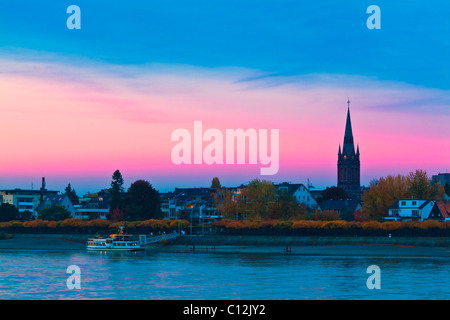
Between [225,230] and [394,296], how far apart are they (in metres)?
92.2

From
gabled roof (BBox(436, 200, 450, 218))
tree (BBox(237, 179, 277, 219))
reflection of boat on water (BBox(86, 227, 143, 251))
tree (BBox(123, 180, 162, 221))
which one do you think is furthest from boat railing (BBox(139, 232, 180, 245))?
Result: gabled roof (BBox(436, 200, 450, 218))

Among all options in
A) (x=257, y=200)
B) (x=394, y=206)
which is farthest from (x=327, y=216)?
(x=257, y=200)

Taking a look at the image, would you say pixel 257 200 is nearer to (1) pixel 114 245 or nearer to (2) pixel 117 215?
(1) pixel 114 245

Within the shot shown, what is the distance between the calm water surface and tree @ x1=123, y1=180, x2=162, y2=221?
76497mm

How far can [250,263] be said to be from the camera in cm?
9375

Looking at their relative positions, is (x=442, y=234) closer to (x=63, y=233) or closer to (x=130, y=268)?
(x=130, y=268)

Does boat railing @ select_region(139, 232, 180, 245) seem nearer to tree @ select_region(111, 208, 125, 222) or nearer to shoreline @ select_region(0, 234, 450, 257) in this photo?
shoreline @ select_region(0, 234, 450, 257)

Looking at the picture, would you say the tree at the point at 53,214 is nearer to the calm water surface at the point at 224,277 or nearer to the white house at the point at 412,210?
the calm water surface at the point at 224,277

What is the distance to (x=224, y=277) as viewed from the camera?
250ft

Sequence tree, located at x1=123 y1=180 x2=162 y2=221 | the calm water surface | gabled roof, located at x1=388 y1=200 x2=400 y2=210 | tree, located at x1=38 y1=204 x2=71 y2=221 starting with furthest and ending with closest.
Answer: tree, located at x1=38 y1=204 x2=71 y2=221 → tree, located at x1=123 y1=180 x2=162 y2=221 → gabled roof, located at x1=388 y1=200 x2=400 y2=210 → the calm water surface

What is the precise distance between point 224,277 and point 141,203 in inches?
4546

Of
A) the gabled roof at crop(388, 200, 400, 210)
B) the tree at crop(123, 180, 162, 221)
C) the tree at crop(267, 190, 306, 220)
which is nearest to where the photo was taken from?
the gabled roof at crop(388, 200, 400, 210)

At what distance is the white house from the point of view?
151 metres

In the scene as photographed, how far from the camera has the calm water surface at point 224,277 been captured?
205ft
